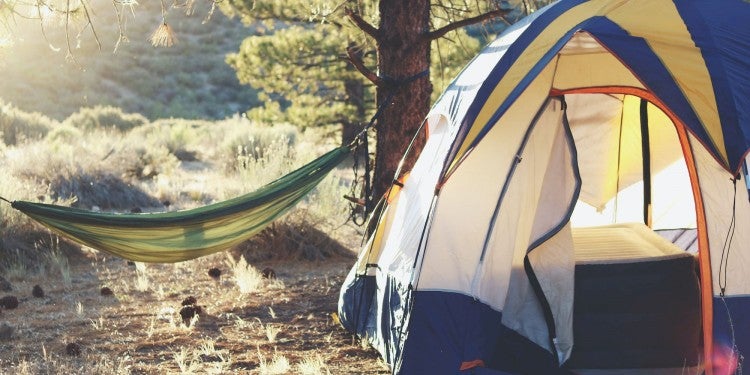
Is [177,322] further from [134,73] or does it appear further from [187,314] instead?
[134,73]

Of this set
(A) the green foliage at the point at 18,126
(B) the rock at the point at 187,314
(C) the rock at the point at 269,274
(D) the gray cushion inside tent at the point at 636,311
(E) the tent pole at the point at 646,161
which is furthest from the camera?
(A) the green foliage at the point at 18,126

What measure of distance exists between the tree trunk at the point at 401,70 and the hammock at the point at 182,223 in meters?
0.64

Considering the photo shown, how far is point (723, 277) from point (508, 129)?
1162mm

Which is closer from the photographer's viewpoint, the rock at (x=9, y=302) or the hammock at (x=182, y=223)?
the hammock at (x=182, y=223)

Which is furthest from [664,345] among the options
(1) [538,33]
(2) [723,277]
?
(1) [538,33]

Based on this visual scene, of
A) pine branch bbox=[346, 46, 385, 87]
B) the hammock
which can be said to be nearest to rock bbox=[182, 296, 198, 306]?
the hammock

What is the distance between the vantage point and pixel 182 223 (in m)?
4.75

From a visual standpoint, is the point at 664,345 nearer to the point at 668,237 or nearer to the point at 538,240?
the point at 538,240

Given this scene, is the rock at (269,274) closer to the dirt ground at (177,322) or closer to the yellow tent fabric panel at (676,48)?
the dirt ground at (177,322)

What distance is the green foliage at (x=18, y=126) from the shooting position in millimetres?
13125

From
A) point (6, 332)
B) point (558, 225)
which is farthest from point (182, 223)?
point (558, 225)

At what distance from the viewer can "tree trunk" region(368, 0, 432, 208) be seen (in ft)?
18.4

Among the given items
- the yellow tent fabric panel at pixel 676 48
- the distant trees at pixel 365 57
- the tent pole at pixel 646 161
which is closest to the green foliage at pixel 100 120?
the distant trees at pixel 365 57

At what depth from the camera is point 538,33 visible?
4.14 meters
